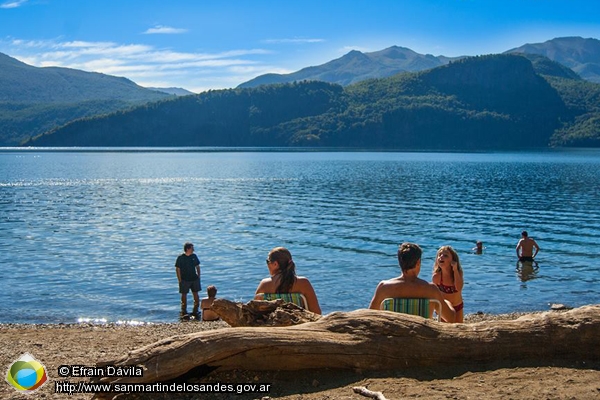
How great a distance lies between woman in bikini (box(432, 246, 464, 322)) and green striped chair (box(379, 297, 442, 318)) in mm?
1610

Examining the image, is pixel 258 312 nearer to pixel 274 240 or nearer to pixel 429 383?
pixel 429 383

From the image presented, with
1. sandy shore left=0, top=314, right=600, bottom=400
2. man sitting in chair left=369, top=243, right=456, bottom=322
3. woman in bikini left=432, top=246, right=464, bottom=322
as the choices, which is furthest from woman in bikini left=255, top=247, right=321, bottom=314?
woman in bikini left=432, top=246, right=464, bottom=322

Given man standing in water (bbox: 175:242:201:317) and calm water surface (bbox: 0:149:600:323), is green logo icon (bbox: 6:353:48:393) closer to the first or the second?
calm water surface (bbox: 0:149:600:323)

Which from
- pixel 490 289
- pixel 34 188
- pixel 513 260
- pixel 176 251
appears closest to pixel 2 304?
pixel 176 251

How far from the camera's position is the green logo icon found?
7.74m

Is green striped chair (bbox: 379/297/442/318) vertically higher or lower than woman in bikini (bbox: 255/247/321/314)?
lower

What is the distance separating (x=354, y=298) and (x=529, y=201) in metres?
33.6

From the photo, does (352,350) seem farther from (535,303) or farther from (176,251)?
(176,251)

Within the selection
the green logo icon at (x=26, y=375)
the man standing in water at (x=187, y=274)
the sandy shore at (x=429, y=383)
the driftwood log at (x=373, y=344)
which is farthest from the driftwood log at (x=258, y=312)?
the man standing in water at (x=187, y=274)

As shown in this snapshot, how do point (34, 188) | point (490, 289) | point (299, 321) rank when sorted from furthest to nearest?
point (34, 188)
point (490, 289)
point (299, 321)

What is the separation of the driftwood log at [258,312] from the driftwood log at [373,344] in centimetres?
39

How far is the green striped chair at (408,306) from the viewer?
7.73 meters

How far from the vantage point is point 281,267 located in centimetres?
825

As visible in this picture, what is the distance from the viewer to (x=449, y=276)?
937 centimetres
